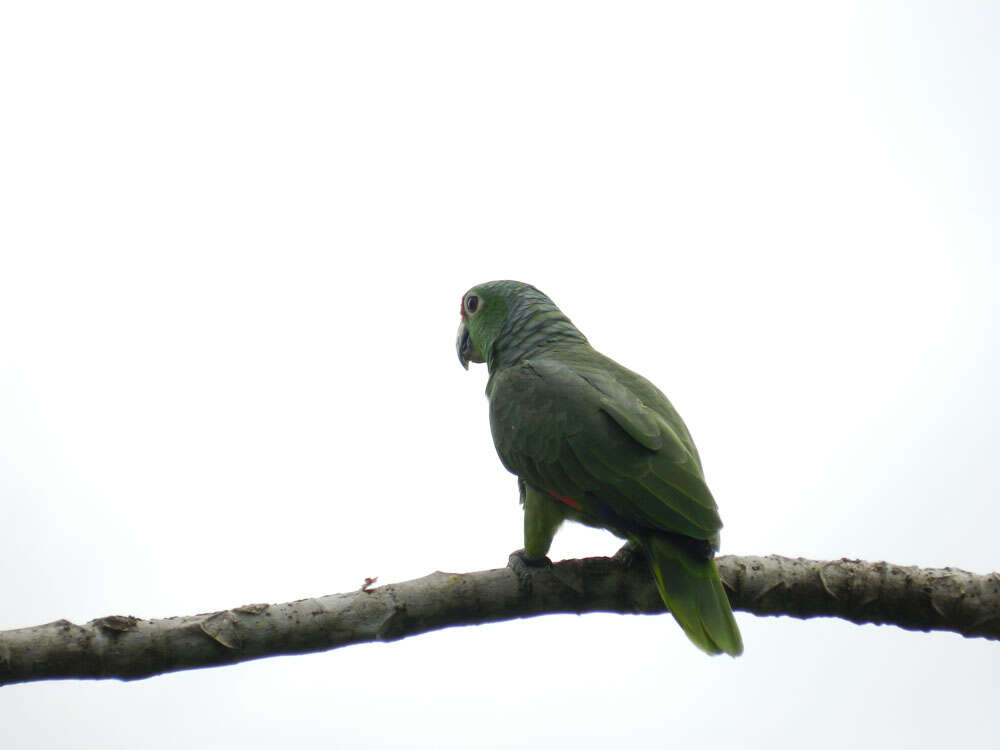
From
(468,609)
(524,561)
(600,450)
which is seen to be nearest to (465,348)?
(600,450)

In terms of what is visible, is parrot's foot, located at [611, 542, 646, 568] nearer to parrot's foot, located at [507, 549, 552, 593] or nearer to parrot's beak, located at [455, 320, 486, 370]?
parrot's foot, located at [507, 549, 552, 593]

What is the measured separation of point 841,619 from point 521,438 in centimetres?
142

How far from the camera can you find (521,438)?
11.8 feet

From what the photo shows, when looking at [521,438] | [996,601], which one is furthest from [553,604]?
[996,601]

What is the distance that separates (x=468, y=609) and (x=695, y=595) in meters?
0.81

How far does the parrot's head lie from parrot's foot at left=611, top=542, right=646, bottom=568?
1441 millimetres

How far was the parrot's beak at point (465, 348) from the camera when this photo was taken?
5.21 metres

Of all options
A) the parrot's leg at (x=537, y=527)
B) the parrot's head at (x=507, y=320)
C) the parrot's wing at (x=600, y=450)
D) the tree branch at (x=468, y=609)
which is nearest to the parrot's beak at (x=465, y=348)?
the parrot's head at (x=507, y=320)

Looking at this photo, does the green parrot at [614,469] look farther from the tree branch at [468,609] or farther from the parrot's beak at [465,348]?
the parrot's beak at [465,348]

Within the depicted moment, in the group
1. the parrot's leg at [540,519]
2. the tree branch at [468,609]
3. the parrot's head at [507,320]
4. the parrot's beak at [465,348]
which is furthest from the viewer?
the parrot's beak at [465,348]

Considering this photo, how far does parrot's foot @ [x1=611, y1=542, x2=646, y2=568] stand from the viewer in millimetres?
3268

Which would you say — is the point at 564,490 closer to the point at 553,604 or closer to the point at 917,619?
the point at 553,604

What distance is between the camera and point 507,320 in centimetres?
474

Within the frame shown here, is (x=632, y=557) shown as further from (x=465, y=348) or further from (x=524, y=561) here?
(x=465, y=348)
